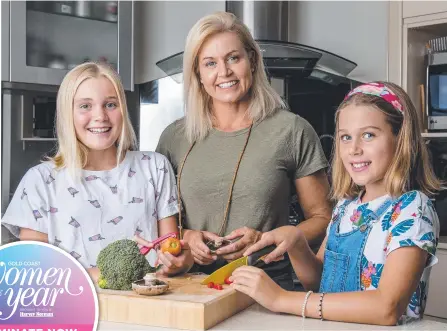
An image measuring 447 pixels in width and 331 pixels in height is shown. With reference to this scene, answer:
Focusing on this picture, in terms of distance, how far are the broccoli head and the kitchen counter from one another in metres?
0.08

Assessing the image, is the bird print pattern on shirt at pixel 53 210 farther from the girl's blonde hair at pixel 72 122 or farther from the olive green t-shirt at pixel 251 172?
the olive green t-shirt at pixel 251 172

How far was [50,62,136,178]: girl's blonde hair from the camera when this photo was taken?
158 centimetres

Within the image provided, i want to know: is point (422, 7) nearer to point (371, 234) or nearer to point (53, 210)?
point (371, 234)

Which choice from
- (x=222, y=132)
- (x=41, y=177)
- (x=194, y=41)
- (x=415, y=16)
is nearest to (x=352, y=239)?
(x=222, y=132)

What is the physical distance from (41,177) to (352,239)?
74 cm

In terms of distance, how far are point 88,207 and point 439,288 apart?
1.48m

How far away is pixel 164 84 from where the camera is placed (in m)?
2.82

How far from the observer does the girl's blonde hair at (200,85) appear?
1619 millimetres

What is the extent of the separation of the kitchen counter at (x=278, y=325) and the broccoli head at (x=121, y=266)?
0.28 feet

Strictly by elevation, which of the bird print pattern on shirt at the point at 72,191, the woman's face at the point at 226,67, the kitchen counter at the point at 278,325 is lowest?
the kitchen counter at the point at 278,325

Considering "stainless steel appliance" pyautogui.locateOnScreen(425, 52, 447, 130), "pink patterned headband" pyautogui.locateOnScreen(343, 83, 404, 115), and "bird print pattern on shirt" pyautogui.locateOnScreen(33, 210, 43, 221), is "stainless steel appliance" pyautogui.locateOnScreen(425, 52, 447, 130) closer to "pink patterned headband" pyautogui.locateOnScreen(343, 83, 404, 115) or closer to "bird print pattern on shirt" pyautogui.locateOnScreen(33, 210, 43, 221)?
"pink patterned headband" pyautogui.locateOnScreen(343, 83, 404, 115)

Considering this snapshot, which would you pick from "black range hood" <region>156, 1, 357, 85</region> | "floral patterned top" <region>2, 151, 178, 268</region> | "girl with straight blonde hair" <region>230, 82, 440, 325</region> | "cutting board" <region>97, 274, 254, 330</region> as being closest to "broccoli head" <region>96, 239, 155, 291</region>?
"cutting board" <region>97, 274, 254, 330</region>

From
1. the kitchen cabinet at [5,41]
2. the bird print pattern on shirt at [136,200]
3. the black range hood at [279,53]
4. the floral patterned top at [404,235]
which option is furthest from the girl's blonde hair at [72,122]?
the black range hood at [279,53]

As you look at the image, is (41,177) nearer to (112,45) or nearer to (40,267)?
(40,267)
